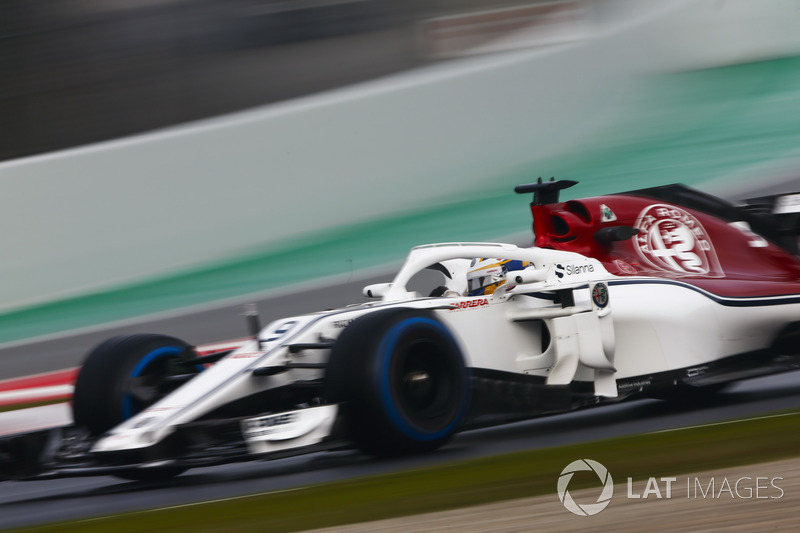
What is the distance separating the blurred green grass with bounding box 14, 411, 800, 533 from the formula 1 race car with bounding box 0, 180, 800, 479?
56 cm

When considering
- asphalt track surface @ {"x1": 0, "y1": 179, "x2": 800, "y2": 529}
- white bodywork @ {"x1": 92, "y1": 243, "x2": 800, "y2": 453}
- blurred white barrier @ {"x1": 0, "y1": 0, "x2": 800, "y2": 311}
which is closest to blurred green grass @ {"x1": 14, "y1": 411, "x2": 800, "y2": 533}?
asphalt track surface @ {"x1": 0, "y1": 179, "x2": 800, "y2": 529}

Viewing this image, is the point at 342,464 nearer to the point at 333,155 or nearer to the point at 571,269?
the point at 571,269

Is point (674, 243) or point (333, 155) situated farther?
point (333, 155)

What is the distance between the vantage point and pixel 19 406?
7617mm

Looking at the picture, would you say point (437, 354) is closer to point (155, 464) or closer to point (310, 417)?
point (310, 417)

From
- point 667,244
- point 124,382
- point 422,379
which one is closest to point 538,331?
point 422,379

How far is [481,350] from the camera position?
463cm

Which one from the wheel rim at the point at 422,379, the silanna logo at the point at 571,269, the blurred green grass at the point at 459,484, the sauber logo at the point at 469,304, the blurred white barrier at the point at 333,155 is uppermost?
the blurred white barrier at the point at 333,155

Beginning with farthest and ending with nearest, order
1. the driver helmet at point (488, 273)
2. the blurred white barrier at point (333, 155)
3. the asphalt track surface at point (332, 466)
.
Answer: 1. the blurred white barrier at point (333, 155)
2. the driver helmet at point (488, 273)
3. the asphalt track surface at point (332, 466)

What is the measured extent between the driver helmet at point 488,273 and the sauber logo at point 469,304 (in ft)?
1.25

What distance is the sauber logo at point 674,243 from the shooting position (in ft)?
18.0

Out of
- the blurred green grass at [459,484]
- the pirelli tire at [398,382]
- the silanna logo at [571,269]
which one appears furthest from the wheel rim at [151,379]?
the silanna logo at [571,269]

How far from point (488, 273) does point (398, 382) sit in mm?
1406

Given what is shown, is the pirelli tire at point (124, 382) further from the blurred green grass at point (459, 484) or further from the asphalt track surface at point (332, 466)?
the blurred green grass at point (459, 484)
